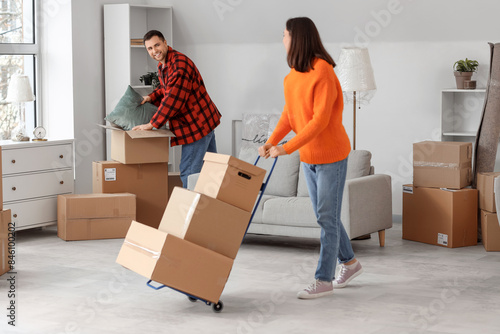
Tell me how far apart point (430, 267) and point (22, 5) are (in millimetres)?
4026

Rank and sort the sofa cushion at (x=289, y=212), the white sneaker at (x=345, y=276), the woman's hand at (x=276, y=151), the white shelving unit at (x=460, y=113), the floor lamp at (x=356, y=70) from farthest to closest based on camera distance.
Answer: the white shelving unit at (x=460, y=113) < the floor lamp at (x=356, y=70) < the sofa cushion at (x=289, y=212) < the white sneaker at (x=345, y=276) < the woman's hand at (x=276, y=151)

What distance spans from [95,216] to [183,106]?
109cm

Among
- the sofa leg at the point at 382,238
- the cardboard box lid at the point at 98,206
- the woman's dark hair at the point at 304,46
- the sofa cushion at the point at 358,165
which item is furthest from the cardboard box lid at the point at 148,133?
the woman's dark hair at the point at 304,46

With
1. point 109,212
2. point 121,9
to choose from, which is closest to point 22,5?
point 121,9

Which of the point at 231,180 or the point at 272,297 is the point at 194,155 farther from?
the point at 231,180

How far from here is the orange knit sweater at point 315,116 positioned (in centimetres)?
366

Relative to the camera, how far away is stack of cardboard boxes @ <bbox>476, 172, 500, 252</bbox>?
5.25 m

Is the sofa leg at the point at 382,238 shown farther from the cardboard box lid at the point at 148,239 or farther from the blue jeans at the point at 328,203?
the cardboard box lid at the point at 148,239

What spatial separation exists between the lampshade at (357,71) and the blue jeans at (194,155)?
3.67 ft

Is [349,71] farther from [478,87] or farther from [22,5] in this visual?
[22,5]

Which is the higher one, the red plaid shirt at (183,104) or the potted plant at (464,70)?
the potted plant at (464,70)

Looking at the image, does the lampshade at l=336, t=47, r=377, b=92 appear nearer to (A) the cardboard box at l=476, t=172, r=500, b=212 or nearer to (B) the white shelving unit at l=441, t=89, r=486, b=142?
(B) the white shelving unit at l=441, t=89, r=486, b=142

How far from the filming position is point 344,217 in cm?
502

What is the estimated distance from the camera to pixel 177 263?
11.6ft
